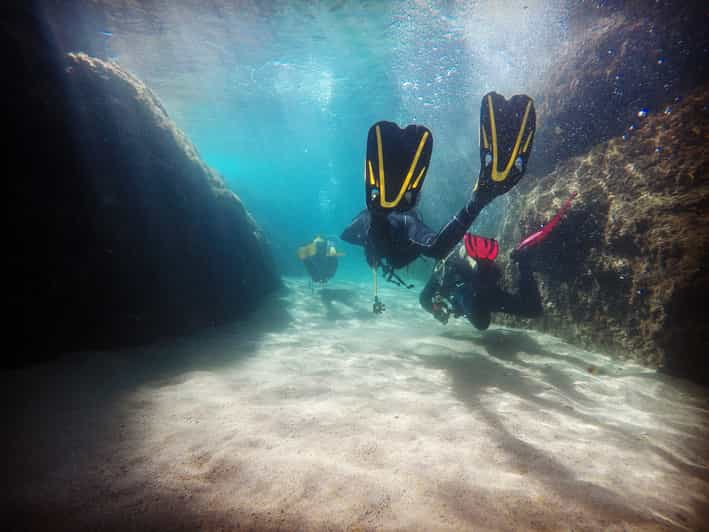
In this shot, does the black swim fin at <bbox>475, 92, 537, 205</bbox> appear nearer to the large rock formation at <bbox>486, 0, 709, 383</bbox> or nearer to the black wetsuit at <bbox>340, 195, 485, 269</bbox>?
the black wetsuit at <bbox>340, 195, 485, 269</bbox>

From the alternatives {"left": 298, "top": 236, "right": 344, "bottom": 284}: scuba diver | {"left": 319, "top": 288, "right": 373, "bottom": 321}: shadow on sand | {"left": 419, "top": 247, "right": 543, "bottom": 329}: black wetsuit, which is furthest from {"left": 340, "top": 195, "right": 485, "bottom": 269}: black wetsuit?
{"left": 298, "top": 236, "right": 344, "bottom": 284}: scuba diver

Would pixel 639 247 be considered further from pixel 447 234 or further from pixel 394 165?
pixel 394 165

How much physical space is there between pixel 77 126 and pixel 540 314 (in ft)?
26.4

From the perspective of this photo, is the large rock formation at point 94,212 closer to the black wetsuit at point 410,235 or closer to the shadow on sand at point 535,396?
the black wetsuit at point 410,235

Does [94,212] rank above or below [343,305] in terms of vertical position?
above

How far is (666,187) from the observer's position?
4824 millimetres

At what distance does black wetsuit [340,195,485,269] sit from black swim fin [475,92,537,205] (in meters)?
0.32

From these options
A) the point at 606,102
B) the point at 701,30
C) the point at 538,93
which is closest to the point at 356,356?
the point at 606,102

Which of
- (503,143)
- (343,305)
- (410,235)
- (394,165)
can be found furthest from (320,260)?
(503,143)

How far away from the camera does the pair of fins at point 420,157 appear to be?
3803mm

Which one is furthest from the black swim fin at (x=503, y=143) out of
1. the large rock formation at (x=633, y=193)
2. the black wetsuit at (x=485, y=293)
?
the large rock formation at (x=633, y=193)

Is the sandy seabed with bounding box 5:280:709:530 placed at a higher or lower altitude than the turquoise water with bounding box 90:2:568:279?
lower

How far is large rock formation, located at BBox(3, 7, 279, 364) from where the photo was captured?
379cm

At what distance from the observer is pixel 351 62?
17578 millimetres
